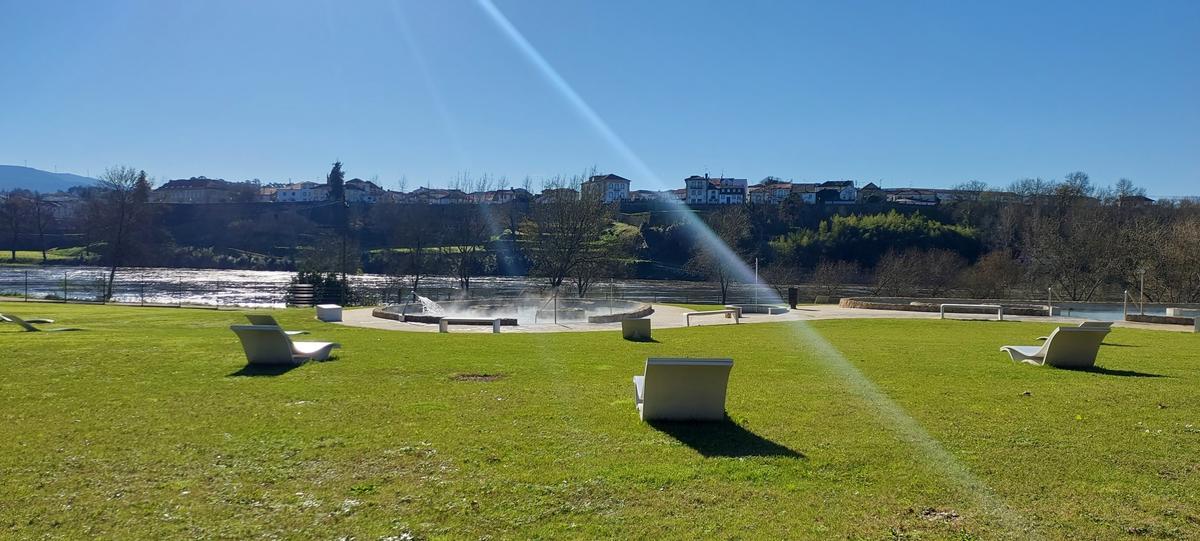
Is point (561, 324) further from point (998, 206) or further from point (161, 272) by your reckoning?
point (998, 206)

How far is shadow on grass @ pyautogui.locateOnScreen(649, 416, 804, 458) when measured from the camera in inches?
229

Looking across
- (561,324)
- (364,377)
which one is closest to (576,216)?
(561,324)

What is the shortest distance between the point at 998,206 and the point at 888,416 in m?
103

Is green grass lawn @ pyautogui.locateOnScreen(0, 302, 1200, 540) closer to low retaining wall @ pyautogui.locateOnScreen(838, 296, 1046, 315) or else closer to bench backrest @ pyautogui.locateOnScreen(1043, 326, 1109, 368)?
bench backrest @ pyautogui.locateOnScreen(1043, 326, 1109, 368)

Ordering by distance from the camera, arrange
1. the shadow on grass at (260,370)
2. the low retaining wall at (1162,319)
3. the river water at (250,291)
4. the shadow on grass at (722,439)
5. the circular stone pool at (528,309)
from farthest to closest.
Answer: the river water at (250,291) → the circular stone pool at (528,309) → the low retaining wall at (1162,319) → the shadow on grass at (260,370) → the shadow on grass at (722,439)

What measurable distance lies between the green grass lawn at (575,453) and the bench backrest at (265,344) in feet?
Result: 1.56

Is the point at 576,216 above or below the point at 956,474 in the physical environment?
above

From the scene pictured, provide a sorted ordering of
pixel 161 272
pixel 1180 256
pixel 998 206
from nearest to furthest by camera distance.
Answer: pixel 1180 256
pixel 161 272
pixel 998 206

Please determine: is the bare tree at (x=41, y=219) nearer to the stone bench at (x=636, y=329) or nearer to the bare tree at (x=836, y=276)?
the bare tree at (x=836, y=276)

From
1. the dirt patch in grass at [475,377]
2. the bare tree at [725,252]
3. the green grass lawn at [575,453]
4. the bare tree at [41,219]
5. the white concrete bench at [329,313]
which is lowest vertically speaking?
the white concrete bench at [329,313]

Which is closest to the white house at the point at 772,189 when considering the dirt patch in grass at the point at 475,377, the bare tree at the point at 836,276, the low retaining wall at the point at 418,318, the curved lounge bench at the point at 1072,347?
the bare tree at the point at 836,276

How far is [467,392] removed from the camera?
27.9 feet

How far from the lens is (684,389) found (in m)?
6.75

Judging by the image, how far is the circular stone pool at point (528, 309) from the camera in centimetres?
2595
